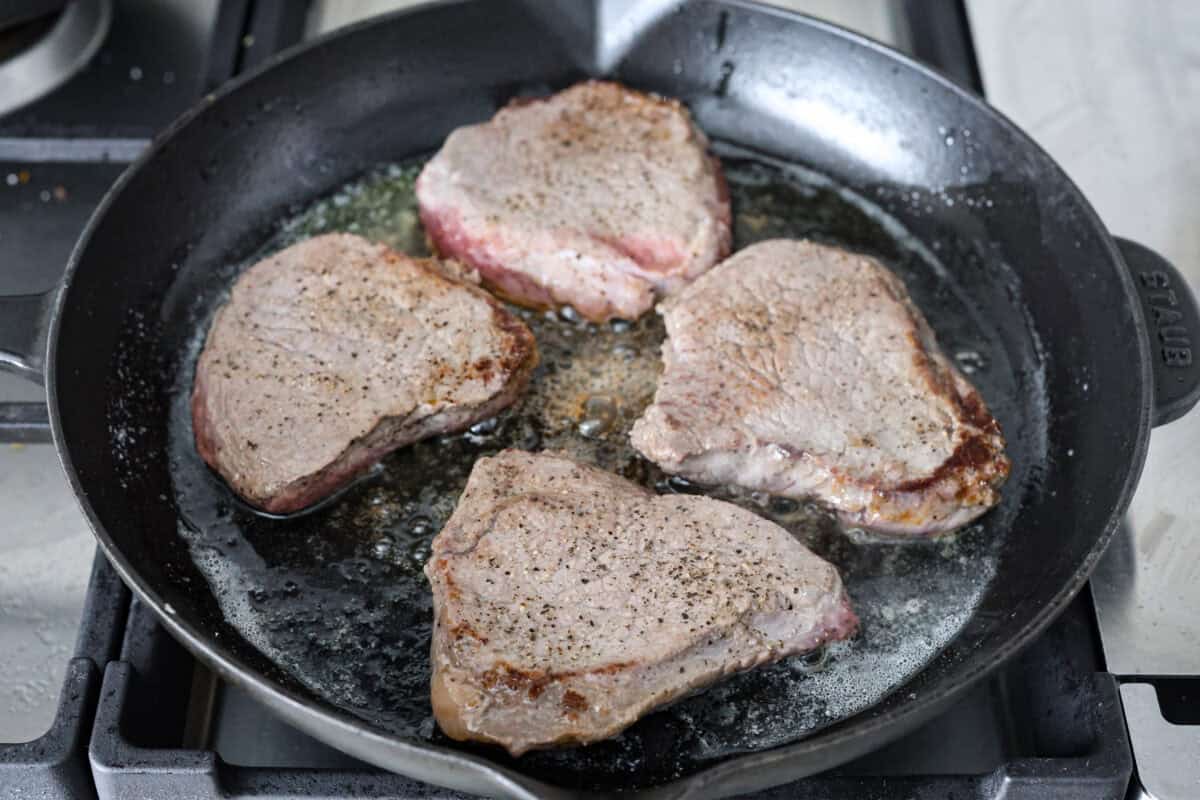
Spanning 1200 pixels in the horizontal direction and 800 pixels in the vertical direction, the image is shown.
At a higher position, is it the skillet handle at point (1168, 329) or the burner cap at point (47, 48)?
the skillet handle at point (1168, 329)

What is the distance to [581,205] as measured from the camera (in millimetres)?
1992

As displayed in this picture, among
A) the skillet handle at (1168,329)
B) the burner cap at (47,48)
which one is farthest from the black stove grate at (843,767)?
the burner cap at (47,48)

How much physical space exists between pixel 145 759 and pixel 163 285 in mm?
796

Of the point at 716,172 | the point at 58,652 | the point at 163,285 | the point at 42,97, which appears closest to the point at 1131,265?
the point at 716,172

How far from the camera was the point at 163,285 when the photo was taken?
1952 mm

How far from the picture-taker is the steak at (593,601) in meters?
1.45

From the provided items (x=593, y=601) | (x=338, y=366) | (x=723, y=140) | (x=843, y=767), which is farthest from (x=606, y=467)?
(x=723, y=140)

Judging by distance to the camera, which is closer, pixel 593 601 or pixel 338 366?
pixel 593 601

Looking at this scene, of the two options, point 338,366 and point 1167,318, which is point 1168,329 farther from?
point 338,366

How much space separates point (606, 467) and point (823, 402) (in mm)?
324

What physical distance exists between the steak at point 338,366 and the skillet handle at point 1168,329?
892mm

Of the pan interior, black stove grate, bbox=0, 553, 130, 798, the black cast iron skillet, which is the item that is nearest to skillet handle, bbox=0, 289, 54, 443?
the black cast iron skillet

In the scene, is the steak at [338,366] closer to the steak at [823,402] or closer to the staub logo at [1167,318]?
the steak at [823,402]

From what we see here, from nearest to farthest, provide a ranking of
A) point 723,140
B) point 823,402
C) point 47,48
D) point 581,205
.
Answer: point 823,402 → point 581,205 → point 723,140 → point 47,48
